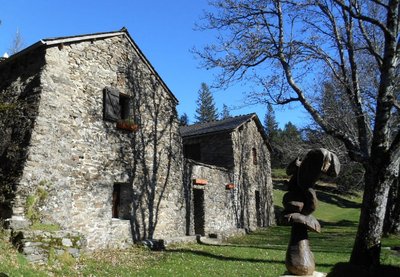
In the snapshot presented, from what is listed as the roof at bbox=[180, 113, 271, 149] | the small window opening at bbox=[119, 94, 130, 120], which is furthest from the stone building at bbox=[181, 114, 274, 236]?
the small window opening at bbox=[119, 94, 130, 120]

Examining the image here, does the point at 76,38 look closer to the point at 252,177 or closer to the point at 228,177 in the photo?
the point at 228,177

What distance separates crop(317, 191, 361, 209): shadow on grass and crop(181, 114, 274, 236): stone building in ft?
47.5

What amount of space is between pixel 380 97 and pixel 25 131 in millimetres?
9873

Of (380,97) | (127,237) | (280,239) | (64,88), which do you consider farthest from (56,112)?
(280,239)

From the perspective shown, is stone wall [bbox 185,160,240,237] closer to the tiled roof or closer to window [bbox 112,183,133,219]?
the tiled roof

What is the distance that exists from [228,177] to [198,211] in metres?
3.43

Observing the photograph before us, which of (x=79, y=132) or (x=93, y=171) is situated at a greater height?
(x=79, y=132)

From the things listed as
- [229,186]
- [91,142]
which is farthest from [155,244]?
[229,186]

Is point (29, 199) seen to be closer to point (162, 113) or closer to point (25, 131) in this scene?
point (25, 131)

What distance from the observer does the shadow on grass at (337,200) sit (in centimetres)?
→ 3875

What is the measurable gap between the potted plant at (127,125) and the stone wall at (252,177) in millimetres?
9498

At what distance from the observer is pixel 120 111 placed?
1470 cm

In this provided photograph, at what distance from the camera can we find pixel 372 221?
8766 mm

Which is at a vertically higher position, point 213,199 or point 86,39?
point 86,39
